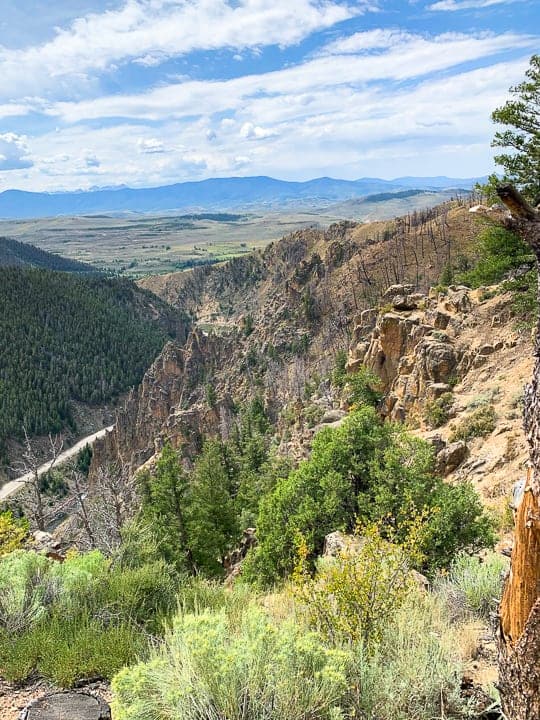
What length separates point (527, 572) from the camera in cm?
350

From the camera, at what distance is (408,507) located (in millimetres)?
11719

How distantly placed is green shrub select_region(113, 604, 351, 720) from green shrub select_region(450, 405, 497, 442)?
54.3 feet

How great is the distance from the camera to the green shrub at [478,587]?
7590 mm

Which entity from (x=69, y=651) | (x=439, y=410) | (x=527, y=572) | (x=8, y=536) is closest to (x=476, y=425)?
(x=439, y=410)

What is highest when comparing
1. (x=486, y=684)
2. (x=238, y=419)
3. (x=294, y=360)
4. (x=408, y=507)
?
(x=486, y=684)

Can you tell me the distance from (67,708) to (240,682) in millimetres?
2316

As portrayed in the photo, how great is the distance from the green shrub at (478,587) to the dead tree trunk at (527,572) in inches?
163

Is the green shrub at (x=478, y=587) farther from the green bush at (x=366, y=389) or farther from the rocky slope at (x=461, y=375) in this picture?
the green bush at (x=366, y=389)

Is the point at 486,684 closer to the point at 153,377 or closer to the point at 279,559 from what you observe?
the point at 279,559

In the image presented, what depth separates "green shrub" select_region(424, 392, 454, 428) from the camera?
76.6ft

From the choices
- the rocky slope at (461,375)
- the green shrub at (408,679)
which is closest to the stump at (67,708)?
the green shrub at (408,679)

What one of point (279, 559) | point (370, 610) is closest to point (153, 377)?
point (279, 559)

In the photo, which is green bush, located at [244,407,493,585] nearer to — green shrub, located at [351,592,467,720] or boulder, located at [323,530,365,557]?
boulder, located at [323,530,365,557]

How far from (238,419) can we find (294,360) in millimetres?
11864
